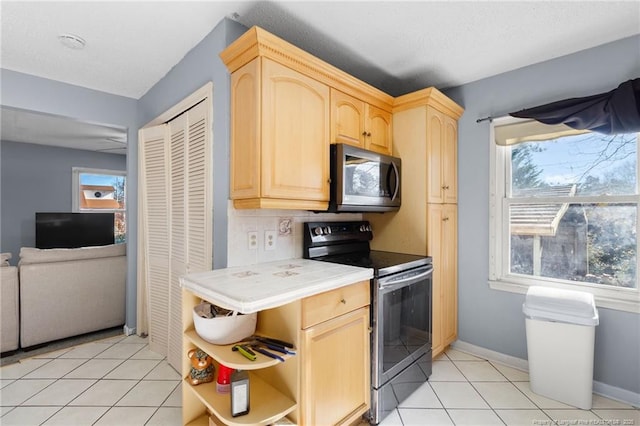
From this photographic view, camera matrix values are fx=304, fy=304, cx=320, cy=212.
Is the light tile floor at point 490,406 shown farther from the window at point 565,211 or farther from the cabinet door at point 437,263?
the window at point 565,211

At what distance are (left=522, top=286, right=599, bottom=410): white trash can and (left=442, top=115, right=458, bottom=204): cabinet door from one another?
0.95 m

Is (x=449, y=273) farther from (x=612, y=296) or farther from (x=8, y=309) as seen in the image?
(x=8, y=309)

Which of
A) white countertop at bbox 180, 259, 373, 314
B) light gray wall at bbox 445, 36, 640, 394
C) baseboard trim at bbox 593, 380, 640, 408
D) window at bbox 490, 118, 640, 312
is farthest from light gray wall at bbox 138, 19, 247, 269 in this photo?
baseboard trim at bbox 593, 380, 640, 408

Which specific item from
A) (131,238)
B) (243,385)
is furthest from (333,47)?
(131,238)

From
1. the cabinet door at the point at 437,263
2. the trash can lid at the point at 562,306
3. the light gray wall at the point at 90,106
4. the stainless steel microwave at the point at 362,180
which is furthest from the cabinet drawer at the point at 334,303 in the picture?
the light gray wall at the point at 90,106

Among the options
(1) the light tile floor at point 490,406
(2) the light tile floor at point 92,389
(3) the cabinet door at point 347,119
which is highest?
(3) the cabinet door at point 347,119

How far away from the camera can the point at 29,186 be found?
4.84 meters

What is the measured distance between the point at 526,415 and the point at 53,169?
680 cm

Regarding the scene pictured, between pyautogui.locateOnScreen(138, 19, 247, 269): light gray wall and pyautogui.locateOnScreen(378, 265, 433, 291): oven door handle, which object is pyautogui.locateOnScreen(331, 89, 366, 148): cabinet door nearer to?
pyautogui.locateOnScreen(138, 19, 247, 269): light gray wall

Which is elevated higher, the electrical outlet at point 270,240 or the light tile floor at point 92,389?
the electrical outlet at point 270,240

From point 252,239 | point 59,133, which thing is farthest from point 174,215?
point 59,133

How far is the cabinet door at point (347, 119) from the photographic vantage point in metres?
1.99

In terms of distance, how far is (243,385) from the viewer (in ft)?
4.47

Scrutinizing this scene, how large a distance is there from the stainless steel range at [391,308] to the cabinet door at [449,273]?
0.37 m
